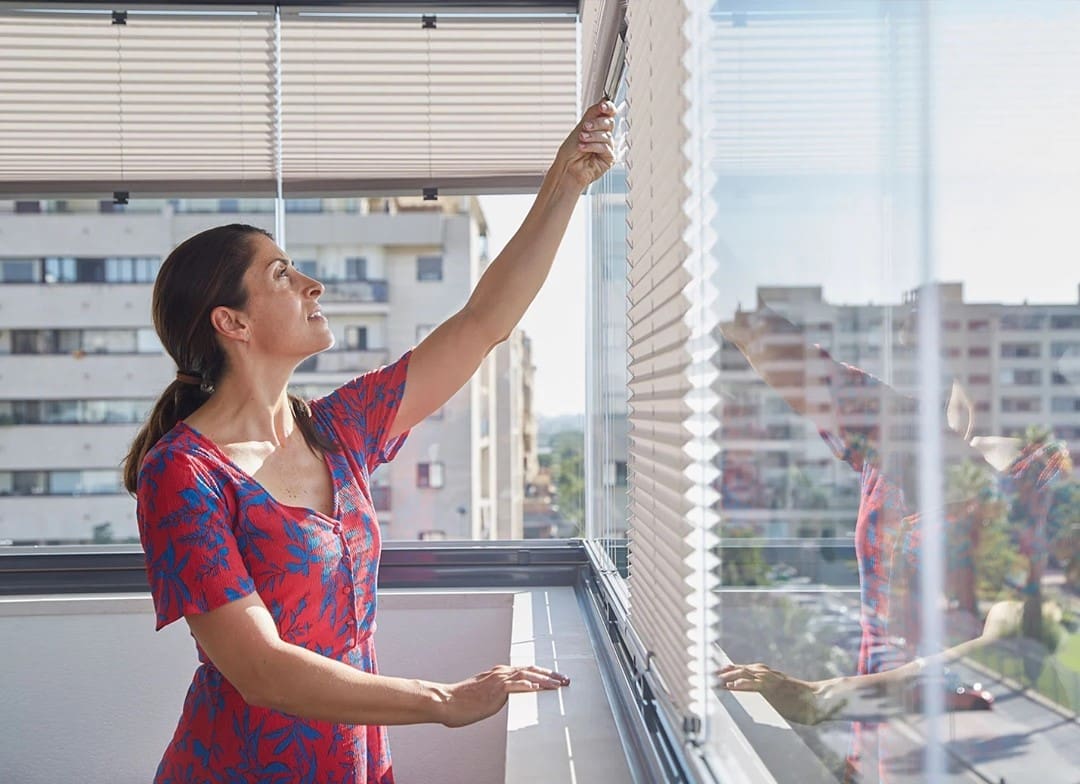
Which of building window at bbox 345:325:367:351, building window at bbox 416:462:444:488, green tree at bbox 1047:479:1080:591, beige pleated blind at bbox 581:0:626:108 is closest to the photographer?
green tree at bbox 1047:479:1080:591

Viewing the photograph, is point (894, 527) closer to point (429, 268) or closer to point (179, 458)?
point (179, 458)

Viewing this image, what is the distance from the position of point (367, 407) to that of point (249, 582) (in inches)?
20.7

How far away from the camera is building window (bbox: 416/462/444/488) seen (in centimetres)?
1197

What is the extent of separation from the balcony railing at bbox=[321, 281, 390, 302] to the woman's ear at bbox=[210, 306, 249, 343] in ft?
31.9

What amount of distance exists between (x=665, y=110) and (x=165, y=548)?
95 centimetres

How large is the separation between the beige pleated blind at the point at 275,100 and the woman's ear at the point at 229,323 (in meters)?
1.90

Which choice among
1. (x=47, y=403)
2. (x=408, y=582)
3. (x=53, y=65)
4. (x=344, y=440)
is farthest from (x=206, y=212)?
(x=344, y=440)

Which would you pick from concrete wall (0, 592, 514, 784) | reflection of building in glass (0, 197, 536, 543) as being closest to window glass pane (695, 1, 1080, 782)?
concrete wall (0, 592, 514, 784)

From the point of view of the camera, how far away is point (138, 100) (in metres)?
3.52

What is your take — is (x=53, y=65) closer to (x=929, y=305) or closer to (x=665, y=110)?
(x=665, y=110)

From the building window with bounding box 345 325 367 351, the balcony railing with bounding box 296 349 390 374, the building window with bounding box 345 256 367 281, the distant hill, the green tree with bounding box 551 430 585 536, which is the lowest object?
the green tree with bounding box 551 430 585 536

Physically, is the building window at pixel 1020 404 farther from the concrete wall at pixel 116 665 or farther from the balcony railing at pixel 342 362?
the balcony railing at pixel 342 362

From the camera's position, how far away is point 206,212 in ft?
43.7

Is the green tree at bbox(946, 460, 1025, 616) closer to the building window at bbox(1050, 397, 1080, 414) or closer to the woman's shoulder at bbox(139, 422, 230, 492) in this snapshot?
the building window at bbox(1050, 397, 1080, 414)
